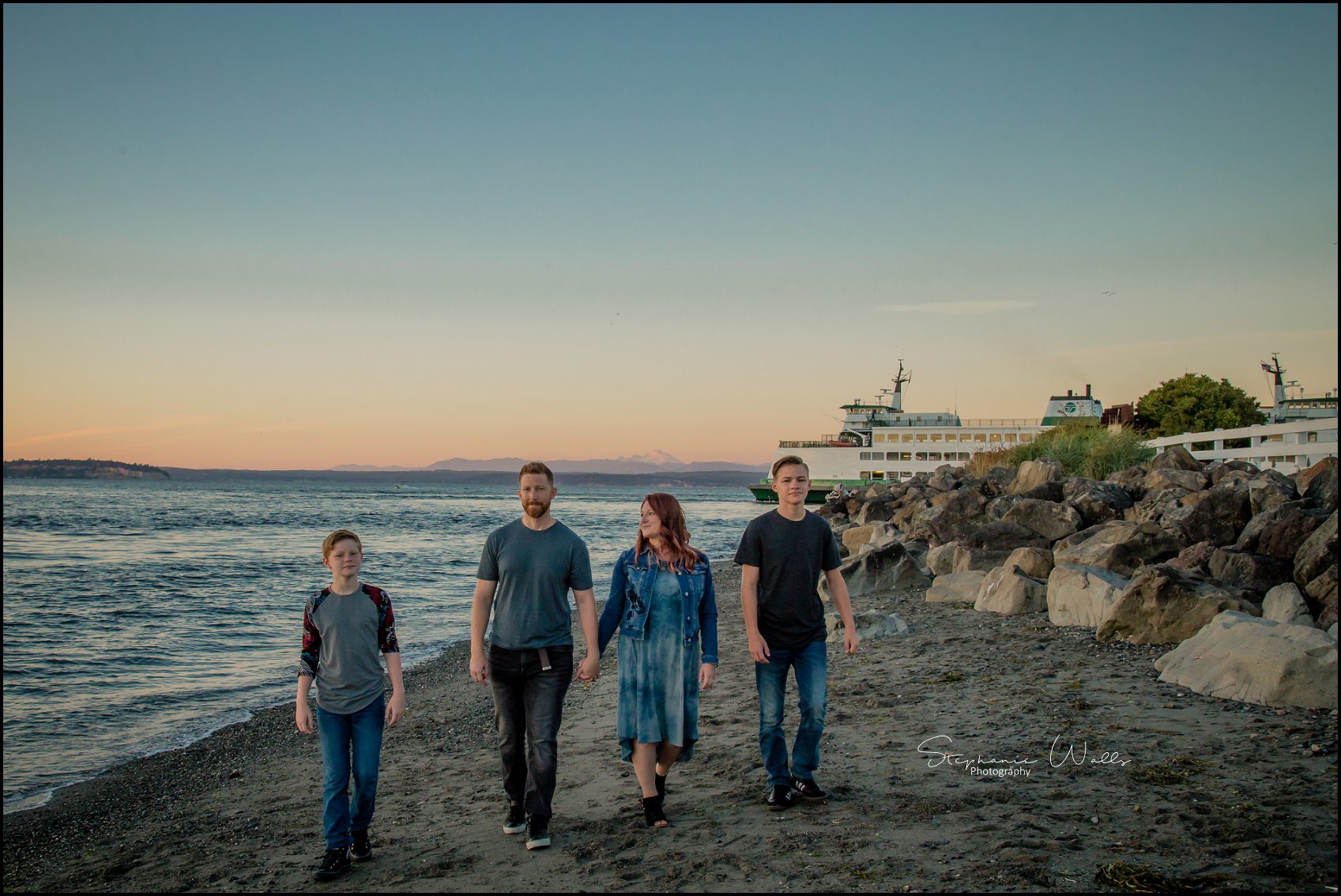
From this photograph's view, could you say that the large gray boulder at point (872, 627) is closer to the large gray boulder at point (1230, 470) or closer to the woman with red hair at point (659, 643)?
the woman with red hair at point (659, 643)

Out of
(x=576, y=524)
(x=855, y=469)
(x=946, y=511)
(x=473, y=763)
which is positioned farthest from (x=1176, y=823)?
(x=855, y=469)

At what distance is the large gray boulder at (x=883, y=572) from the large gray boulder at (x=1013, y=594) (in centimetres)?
281

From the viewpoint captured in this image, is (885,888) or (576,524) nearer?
(885,888)

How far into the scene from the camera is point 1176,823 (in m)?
4.66

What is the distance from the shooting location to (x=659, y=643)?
488 centimetres

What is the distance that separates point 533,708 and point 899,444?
6463cm

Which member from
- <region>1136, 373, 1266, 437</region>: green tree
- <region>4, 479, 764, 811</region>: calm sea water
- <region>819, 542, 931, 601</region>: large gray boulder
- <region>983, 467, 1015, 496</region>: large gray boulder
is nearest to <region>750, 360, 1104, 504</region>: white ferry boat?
<region>1136, 373, 1266, 437</region>: green tree

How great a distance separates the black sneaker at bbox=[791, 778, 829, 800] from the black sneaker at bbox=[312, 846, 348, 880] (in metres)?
2.53

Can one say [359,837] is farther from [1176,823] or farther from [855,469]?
[855,469]

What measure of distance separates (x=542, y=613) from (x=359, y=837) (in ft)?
5.15

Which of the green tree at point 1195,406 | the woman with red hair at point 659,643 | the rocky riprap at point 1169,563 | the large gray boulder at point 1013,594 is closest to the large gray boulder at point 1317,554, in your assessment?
the rocky riprap at point 1169,563

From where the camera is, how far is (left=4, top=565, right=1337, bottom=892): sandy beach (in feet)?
14.2

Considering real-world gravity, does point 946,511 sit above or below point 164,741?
above
